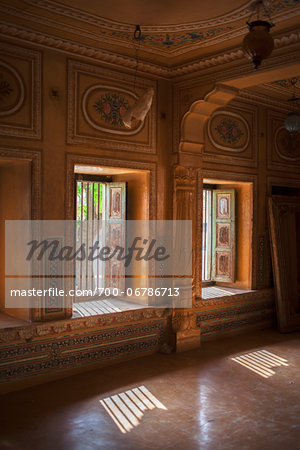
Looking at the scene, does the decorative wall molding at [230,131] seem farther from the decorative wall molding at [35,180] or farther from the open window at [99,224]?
the decorative wall molding at [35,180]

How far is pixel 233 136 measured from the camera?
283 inches

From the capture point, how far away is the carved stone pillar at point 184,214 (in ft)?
20.2

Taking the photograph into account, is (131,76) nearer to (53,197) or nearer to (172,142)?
(172,142)

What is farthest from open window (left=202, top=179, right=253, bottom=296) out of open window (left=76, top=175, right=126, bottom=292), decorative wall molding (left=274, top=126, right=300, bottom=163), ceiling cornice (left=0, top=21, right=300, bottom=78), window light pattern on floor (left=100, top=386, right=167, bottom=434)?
window light pattern on floor (left=100, top=386, right=167, bottom=434)

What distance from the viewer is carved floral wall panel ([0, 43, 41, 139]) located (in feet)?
15.5

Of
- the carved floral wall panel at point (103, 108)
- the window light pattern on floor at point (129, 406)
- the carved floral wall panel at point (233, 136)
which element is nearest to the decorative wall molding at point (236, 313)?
the window light pattern on floor at point (129, 406)

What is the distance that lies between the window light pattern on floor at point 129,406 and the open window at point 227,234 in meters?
3.18

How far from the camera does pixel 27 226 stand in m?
5.01

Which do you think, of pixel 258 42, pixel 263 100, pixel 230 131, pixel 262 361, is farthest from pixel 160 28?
pixel 262 361

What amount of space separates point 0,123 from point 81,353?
281 centimetres

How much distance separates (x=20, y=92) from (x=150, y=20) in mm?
1606

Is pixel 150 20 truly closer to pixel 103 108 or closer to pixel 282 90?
pixel 103 108

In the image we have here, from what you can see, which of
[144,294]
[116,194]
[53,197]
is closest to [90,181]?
[116,194]

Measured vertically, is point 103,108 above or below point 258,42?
above
